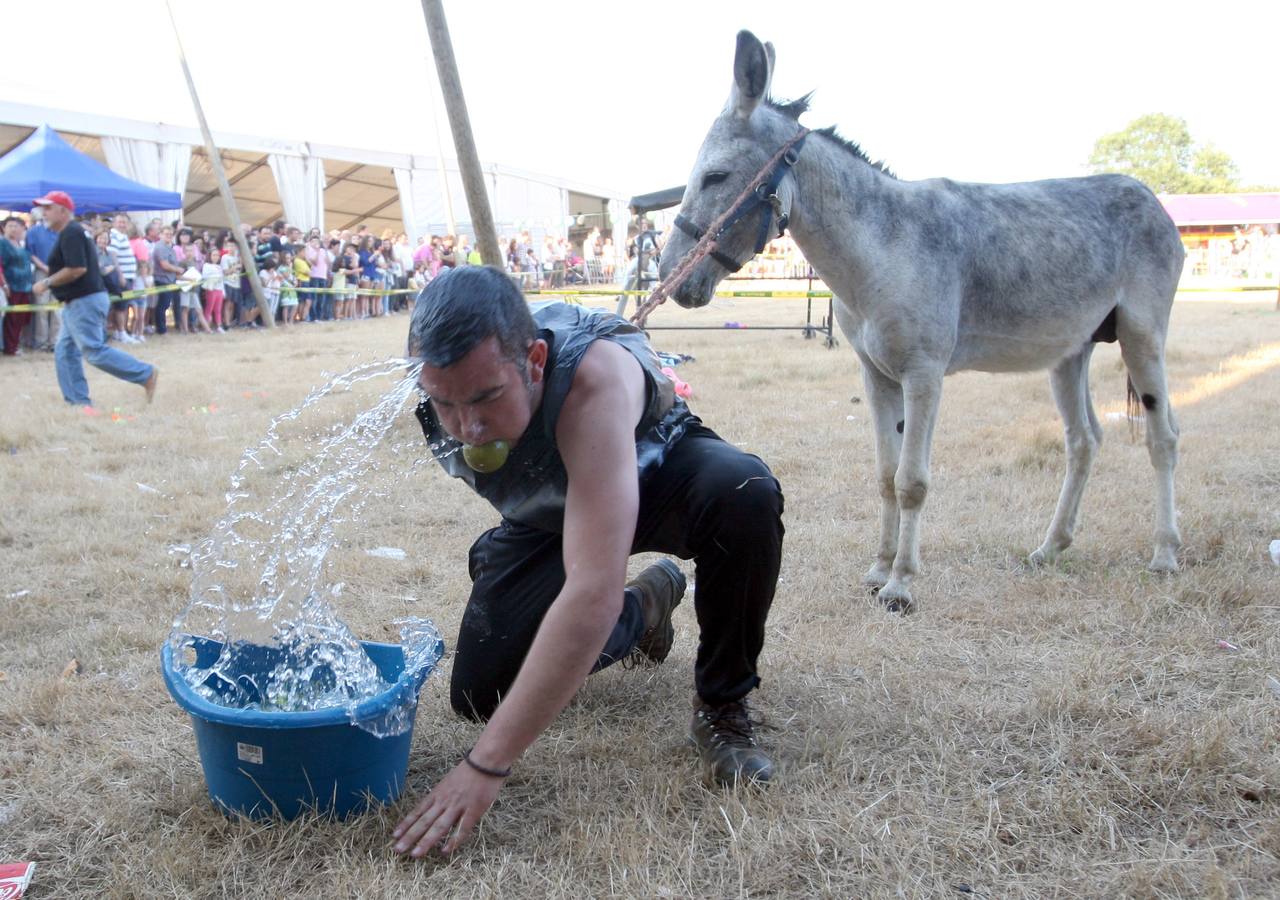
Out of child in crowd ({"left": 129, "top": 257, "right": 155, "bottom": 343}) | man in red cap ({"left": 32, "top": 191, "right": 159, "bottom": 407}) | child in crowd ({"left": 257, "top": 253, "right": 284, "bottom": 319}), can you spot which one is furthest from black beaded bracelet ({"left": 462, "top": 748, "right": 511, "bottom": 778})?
child in crowd ({"left": 257, "top": 253, "right": 284, "bottom": 319})

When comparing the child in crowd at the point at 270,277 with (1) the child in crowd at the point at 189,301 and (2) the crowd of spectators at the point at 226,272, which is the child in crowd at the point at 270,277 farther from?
(1) the child in crowd at the point at 189,301

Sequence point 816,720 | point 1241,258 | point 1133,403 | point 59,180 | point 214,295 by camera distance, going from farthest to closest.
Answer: point 1241,258 < point 214,295 < point 59,180 < point 1133,403 < point 816,720

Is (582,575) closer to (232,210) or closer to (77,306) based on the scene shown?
(77,306)

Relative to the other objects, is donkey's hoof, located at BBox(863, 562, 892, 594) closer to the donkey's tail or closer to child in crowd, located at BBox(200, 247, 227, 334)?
the donkey's tail

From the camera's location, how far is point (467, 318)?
1958 mm

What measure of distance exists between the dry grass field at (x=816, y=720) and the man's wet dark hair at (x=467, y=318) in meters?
1.15

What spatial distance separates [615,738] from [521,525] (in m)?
0.69

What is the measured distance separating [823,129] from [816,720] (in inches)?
93.5

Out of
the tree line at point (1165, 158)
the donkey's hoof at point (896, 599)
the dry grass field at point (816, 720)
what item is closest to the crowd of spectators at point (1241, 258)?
the dry grass field at point (816, 720)

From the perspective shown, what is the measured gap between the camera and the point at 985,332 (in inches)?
159

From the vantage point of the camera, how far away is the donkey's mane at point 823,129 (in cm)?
383

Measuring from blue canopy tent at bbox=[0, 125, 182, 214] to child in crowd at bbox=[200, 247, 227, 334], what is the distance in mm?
1470

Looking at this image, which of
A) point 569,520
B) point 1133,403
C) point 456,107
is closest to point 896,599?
point 1133,403

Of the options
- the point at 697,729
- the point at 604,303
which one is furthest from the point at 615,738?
the point at 604,303
